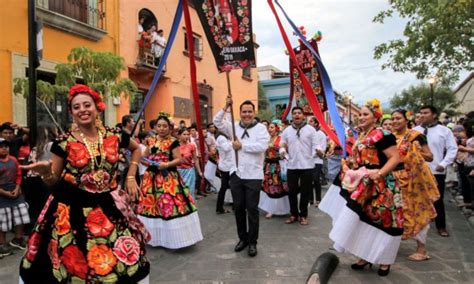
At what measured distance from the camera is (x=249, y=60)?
4.93m

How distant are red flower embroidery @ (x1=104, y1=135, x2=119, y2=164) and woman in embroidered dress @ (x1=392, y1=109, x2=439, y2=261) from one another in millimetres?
3456

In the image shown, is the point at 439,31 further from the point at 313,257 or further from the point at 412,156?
the point at 313,257

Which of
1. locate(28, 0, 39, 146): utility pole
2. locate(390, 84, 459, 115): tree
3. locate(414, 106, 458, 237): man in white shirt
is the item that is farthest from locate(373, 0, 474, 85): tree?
locate(390, 84, 459, 115): tree

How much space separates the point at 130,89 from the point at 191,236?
429 centimetres

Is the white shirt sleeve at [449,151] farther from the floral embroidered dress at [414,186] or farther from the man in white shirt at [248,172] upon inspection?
the man in white shirt at [248,172]

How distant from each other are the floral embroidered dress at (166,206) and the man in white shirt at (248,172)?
67 cm

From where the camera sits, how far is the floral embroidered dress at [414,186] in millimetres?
5000

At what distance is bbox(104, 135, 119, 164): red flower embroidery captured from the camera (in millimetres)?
3157

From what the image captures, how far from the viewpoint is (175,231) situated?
5.35 m

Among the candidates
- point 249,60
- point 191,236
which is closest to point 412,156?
point 249,60

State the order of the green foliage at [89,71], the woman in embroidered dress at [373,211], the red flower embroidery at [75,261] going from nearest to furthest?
the red flower embroidery at [75,261]
the woman in embroidered dress at [373,211]
the green foliage at [89,71]

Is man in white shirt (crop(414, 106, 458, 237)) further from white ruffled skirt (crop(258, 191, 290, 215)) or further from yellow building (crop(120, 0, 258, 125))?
yellow building (crop(120, 0, 258, 125))

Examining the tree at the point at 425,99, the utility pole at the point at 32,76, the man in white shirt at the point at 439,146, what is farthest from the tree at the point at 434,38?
the tree at the point at 425,99

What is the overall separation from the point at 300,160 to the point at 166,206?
2.57m
